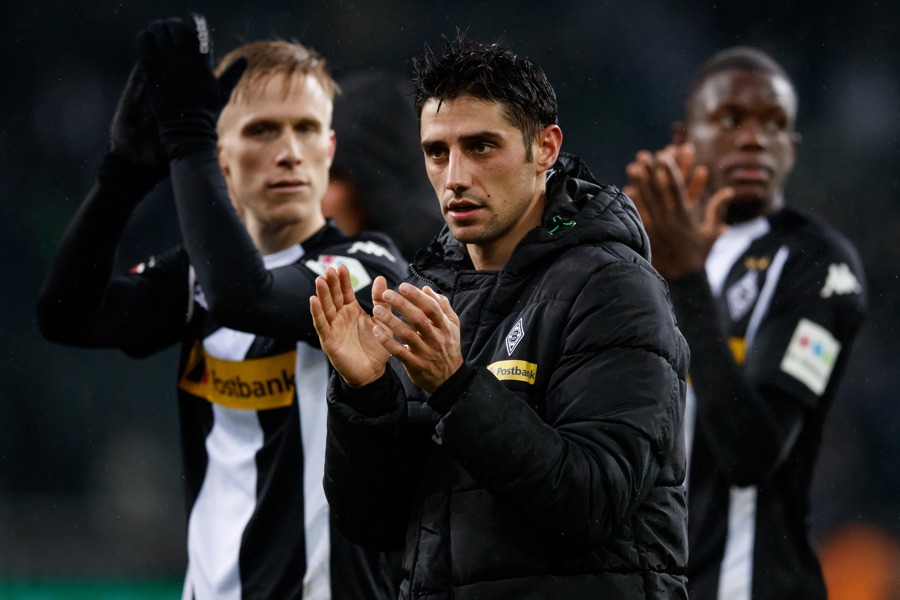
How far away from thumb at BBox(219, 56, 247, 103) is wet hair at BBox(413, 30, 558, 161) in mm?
1210

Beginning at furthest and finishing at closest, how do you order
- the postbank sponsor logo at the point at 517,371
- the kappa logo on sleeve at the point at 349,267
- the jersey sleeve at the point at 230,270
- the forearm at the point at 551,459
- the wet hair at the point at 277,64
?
1. the wet hair at the point at 277,64
2. the kappa logo on sleeve at the point at 349,267
3. the jersey sleeve at the point at 230,270
4. the postbank sponsor logo at the point at 517,371
5. the forearm at the point at 551,459

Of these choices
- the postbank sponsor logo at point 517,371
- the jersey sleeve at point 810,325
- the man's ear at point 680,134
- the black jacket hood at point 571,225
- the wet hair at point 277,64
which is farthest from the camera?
the man's ear at point 680,134

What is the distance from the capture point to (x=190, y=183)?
135 inches

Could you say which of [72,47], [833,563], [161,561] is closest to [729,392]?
[833,563]

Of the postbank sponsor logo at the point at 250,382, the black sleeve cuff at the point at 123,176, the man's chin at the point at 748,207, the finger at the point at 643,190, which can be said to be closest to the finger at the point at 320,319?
the postbank sponsor logo at the point at 250,382

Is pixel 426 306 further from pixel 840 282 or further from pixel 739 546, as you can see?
pixel 840 282

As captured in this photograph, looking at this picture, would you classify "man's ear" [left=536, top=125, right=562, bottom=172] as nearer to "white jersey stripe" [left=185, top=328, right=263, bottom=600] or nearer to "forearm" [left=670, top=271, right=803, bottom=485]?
"white jersey stripe" [left=185, top=328, right=263, bottom=600]

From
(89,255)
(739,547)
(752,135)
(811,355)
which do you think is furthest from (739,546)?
(89,255)

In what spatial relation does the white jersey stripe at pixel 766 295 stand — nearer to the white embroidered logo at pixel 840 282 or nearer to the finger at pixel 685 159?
the white embroidered logo at pixel 840 282

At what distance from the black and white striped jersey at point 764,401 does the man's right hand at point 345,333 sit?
6.59 feet

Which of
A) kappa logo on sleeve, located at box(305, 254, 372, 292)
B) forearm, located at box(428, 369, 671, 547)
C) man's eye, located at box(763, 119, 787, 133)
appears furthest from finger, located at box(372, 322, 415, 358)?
man's eye, located at box(763, 119, 787, 133)

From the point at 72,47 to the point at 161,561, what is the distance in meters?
4.07

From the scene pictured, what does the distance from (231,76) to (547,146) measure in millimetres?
1428

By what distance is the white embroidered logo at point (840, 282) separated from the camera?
450 cm
